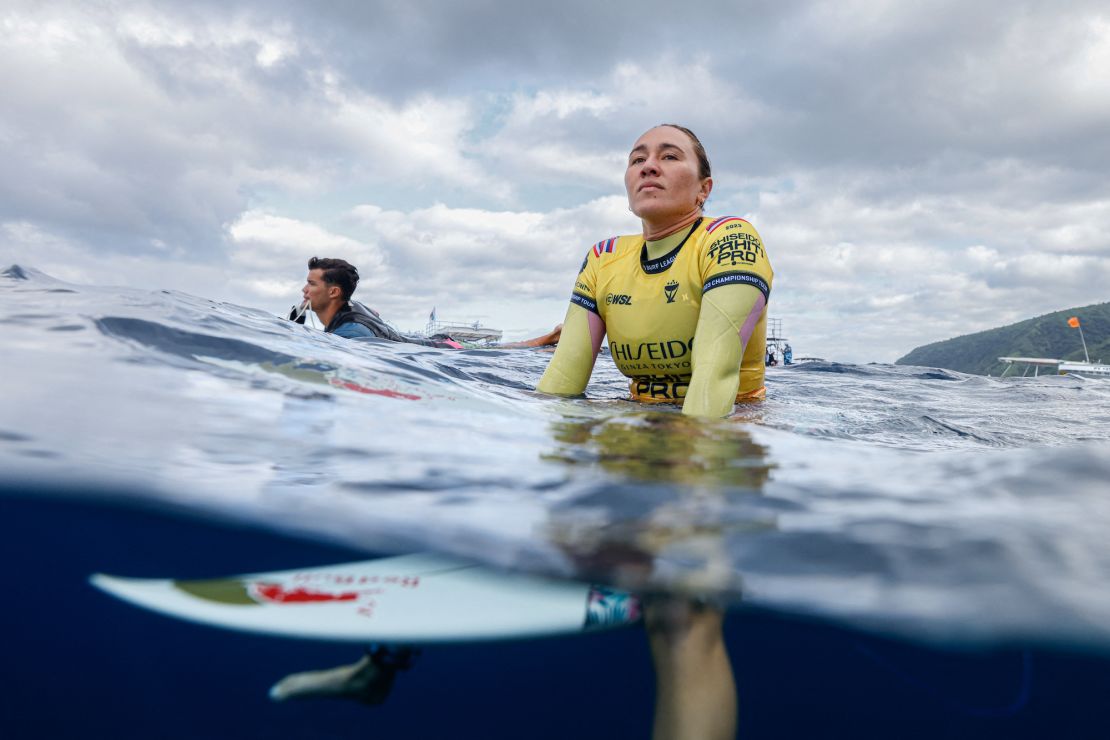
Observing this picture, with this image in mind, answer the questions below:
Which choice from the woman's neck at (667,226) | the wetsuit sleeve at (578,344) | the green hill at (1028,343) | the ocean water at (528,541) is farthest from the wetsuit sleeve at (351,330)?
the green hill at (1028,343)

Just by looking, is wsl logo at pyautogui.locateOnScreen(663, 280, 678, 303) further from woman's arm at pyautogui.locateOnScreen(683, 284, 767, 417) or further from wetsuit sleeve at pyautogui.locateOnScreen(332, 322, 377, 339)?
wetsuit sleeve at pyautogui.locateOnScreen(332, 322, 377, 339)

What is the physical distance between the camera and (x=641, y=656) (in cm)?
189

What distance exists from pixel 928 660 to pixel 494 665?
1441mm

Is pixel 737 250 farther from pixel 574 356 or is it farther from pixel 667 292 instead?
pixel 574 356

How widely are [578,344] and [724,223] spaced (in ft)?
3.75

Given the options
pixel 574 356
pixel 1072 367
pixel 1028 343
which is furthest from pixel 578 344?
pixel 1028 343

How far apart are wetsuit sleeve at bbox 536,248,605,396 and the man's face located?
3.93 meters

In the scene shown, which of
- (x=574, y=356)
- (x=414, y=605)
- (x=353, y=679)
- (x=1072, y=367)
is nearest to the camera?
(x=414, y=605)

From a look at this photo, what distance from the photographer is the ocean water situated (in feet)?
5.82

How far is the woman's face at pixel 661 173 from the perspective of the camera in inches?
153

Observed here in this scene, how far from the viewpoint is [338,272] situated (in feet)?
24.3

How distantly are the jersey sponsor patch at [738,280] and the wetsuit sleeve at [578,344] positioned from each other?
948mm

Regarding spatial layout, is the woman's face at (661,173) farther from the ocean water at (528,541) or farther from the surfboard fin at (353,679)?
the surfboard fin at (353,679)

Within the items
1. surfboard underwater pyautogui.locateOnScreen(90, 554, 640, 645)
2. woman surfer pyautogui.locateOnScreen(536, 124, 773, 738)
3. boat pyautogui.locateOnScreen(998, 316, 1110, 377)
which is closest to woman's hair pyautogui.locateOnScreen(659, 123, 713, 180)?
woman surfer pyautogui.locateOnScreen(536, 124, 773, 738)
